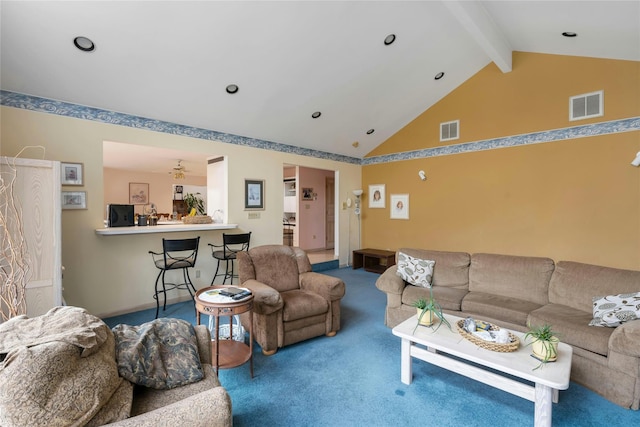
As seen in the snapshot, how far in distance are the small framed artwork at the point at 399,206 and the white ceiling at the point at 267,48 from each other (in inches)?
82.5

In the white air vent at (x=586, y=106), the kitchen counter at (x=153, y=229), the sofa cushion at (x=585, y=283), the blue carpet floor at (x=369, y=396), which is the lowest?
the blue carpet floor at (x=369, y=396)

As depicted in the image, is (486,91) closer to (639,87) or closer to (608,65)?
(608,65)

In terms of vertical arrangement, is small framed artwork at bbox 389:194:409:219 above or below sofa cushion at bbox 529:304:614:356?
above

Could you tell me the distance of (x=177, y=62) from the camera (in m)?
3.18

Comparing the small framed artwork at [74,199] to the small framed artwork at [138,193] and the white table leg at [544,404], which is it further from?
the small framed artwork at [138,193]

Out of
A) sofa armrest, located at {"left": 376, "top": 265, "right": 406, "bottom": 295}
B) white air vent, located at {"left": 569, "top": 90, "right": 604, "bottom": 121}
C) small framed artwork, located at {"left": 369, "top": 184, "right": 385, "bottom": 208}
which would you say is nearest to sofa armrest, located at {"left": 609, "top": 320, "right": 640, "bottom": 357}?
sofa armrest, located at {"left": 376, "top": 265, "right": 406, "bottom": 295}

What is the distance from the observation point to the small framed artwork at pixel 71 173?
3271 millimetres

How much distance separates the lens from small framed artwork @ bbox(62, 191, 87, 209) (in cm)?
328

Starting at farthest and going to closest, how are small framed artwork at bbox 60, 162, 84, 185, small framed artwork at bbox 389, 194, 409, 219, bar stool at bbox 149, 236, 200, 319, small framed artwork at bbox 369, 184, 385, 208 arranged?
small framed artwork at bbox 369, 184, 385, 208, small framed artwork at bbox 389, 194, 409, 219, bar stool at bbox 149, 236, 200, 319, small framed artwork at bbox 60, 162, 84, 185

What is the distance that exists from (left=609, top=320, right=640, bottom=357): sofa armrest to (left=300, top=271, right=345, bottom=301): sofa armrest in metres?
2.12

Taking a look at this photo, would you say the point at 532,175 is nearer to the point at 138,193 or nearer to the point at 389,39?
the point at 389,39

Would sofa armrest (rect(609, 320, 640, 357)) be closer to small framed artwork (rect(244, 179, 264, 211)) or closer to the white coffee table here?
the white coffee table

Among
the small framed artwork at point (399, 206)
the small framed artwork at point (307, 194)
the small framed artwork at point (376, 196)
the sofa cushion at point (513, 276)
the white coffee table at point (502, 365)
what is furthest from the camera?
the small framed artwork at point (307, 194)

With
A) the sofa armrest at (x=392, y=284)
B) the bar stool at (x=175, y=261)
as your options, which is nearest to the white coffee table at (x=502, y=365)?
the sofa armrest at (x=392, y=284)
